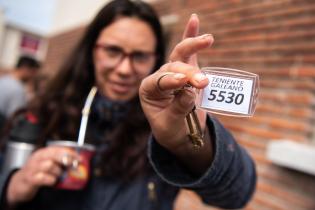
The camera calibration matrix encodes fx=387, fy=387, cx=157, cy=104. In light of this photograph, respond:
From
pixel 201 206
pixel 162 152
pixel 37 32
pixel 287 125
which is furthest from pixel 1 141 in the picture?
pixel 37 32

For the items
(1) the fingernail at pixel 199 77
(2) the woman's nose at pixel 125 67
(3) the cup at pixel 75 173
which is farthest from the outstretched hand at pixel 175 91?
(2) the woman's nose at pixel 125 67

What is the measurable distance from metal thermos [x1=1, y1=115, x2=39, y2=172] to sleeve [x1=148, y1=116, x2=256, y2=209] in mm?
535

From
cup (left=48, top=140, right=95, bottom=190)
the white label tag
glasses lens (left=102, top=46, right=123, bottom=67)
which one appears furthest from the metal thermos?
the white label tag

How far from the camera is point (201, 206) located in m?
2.95

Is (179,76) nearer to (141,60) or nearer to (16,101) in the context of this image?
(141,60)

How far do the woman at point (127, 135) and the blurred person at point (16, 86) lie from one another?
1.94 meters

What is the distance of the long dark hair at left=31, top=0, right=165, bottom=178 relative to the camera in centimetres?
137

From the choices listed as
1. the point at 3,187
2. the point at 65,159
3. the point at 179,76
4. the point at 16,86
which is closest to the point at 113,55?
the point at 65,159

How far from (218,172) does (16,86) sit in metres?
3.28

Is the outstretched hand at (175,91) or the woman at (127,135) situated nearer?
the outstretched hand at (175,91)

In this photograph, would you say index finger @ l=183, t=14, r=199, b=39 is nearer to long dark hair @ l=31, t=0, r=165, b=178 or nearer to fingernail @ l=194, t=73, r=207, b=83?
fingernail @ l=194, t=73, r=207, b=83

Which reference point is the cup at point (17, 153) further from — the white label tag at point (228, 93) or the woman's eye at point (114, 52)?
the white label tag at point (228, 93)

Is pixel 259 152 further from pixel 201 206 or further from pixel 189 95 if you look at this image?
pixel 189 95

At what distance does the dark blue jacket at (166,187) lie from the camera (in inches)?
39.4
